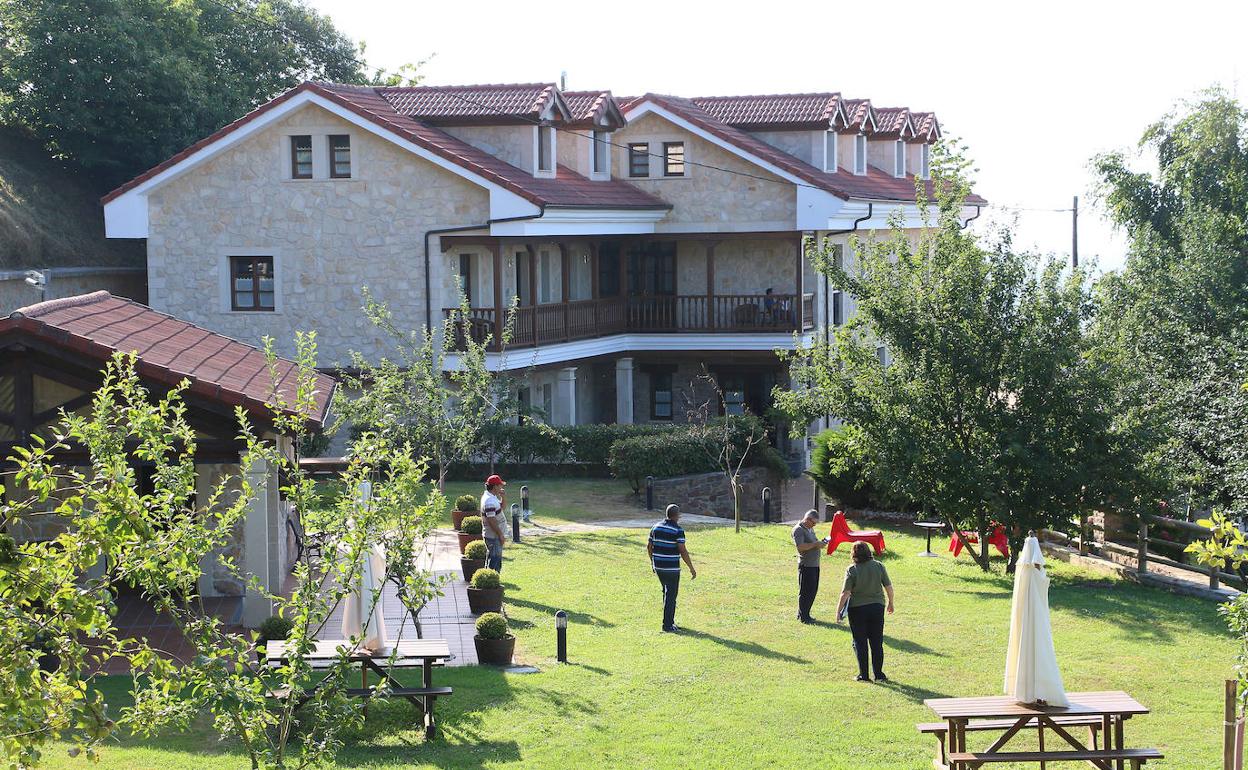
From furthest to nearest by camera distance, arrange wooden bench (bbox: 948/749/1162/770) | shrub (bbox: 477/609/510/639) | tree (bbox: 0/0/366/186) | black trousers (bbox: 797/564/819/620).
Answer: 1. tree (bbox: 0/0/366/186)
2. black trousers (bbox: 797/564/819/620)
3. shrub (bbox: 477/609/510/639)
4. wooden bench (bbox: 948/749/1162/770)

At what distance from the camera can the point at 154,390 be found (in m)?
15.5

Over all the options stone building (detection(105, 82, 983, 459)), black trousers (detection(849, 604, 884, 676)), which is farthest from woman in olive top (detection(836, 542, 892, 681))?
stone building (detection(105, 82, 983, 459))

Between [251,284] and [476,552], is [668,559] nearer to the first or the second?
[476,552]

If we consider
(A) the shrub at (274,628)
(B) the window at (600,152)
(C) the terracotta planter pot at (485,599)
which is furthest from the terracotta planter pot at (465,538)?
(B) the window at (600,152)

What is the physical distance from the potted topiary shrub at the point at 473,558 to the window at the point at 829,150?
23.3 metres

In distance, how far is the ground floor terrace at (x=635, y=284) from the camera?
33.8 meters

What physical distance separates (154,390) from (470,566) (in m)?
5.41

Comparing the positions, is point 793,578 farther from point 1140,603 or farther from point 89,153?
point 89,153

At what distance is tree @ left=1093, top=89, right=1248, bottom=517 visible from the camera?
2033 centimetres

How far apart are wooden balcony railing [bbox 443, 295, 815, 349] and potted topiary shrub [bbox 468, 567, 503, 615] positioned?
1626 cm

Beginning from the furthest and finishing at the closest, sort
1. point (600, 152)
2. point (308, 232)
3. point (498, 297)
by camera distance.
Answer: point (600, 152) < point (308, 232) < point (498, 297)

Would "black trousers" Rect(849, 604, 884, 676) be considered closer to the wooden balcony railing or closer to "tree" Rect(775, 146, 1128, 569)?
"tree" Rect(775, 146, 1128, 569)

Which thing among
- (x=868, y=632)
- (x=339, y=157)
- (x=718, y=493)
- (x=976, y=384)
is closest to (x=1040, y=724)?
(x=868, y=632)

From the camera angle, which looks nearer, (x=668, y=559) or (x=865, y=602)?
(x=865, y=602)
